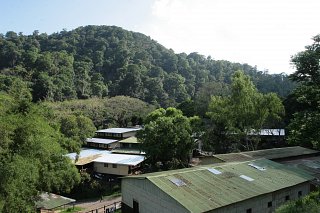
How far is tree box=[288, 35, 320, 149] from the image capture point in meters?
23.5

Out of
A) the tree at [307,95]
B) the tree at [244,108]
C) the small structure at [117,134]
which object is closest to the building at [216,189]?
the tree at [307,95]

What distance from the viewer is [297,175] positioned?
22.1 m

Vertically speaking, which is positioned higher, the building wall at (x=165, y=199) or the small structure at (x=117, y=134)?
the small structure at (x=117, y=134)

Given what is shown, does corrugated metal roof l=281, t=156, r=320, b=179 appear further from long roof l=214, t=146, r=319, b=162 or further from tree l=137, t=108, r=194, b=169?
tree l=137, t=108, r=194, b=169

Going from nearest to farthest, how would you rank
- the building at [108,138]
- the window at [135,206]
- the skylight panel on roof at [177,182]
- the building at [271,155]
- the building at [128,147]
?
the skylight panel on roof at [177,182] < the window at [135,206] < the building at [271,155] < the building at [128,147] < the building at [108,138]

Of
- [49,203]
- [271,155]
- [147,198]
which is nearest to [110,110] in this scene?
[49,203]

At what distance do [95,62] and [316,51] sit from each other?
259 ft

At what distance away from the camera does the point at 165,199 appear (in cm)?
1614

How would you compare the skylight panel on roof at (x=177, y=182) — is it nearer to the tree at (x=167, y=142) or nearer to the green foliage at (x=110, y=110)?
the tree at (x=167, y=142)

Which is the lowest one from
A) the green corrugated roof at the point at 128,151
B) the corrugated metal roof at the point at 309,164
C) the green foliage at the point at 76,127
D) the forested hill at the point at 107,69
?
the green corrugated roof at the point at 128,151

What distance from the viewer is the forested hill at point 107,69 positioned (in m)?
70.3

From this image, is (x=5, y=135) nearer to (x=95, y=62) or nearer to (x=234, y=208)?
(x=234, y=208)

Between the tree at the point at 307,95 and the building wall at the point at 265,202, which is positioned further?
the tree at the point at 307,95

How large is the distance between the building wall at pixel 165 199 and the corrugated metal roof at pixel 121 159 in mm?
14011
